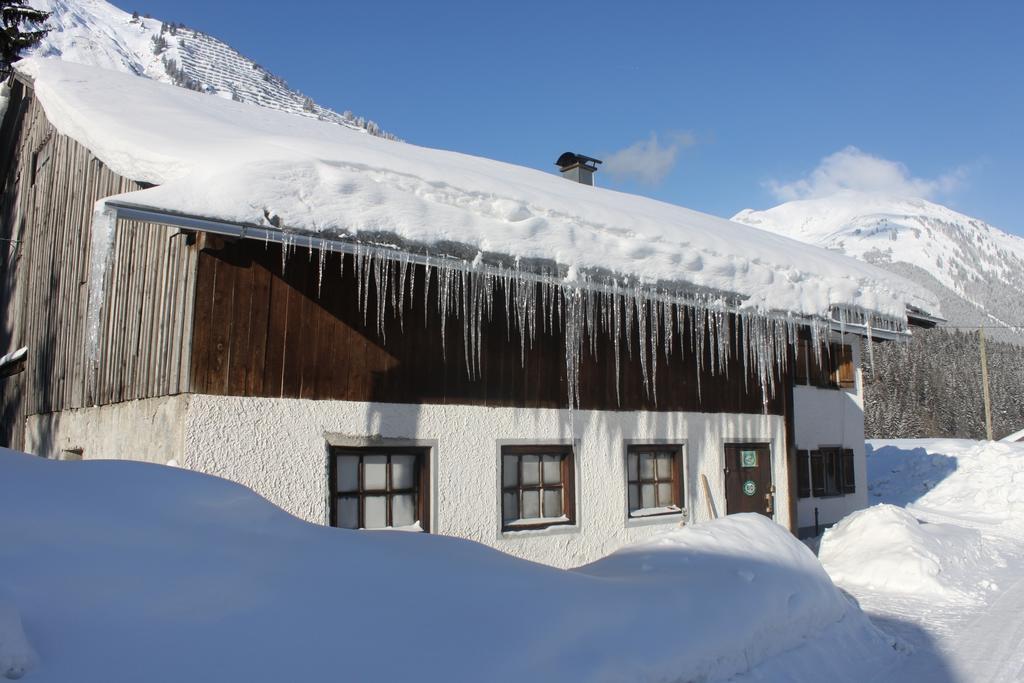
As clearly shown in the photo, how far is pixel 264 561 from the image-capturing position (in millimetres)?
3162

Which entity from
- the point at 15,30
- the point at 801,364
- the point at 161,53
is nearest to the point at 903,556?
the point at 801,364

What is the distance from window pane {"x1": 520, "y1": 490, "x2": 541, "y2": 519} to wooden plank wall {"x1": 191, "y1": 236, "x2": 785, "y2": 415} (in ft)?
2.80

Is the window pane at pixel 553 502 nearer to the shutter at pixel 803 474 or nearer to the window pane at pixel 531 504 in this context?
the window pane at pixel 531 504

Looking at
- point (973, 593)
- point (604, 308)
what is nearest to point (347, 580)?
point (604, 308)

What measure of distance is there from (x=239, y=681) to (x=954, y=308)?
11476 cm

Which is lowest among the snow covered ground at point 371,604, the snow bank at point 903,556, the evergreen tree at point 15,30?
the snow bank at point 903,556

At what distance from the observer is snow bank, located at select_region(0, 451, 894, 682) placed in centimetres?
252

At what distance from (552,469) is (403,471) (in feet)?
5.57

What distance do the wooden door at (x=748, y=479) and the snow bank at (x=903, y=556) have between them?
1.03m

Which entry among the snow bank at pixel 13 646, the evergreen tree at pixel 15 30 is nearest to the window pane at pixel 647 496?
the snow bank at pixel 13 646

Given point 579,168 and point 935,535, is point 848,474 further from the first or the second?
point 579,168

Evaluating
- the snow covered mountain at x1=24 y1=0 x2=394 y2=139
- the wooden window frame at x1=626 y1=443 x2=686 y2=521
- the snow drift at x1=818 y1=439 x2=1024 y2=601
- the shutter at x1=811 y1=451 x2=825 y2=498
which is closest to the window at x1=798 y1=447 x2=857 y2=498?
the shutter at x1=811 y1=451 x2=825 y2=498

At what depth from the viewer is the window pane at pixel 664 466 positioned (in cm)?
891

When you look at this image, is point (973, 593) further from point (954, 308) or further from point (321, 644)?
point (954, 308)
